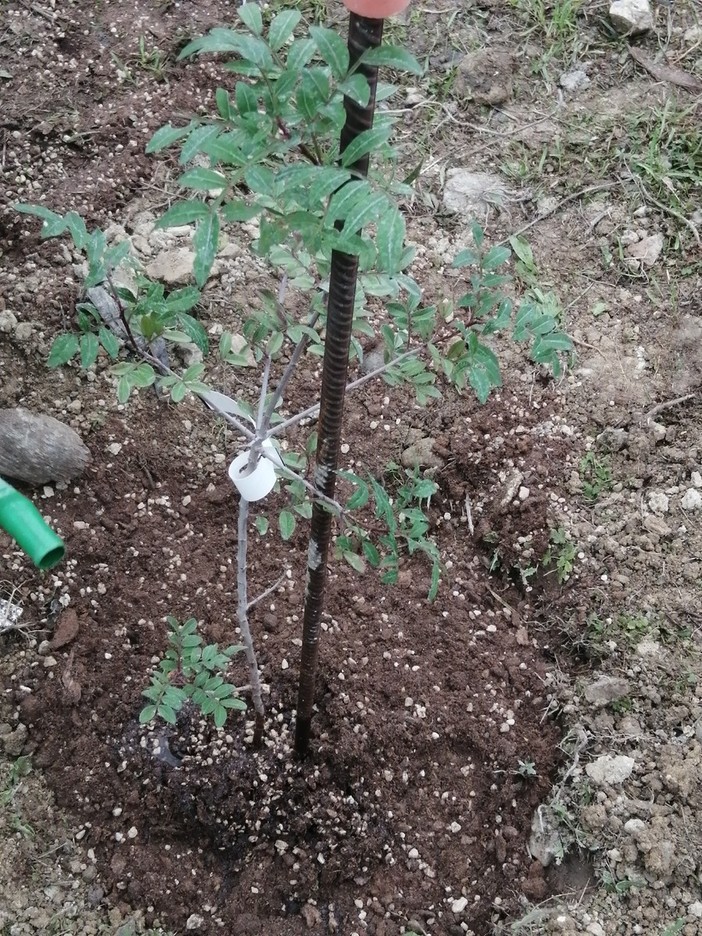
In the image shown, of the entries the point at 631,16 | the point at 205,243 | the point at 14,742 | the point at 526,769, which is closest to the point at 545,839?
the point at 526,769

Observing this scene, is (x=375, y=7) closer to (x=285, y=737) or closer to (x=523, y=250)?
(x=285, y=737)

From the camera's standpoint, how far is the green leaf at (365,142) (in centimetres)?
79

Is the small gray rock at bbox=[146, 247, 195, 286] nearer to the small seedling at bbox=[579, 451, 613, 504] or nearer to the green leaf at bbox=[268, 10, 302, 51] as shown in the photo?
the small seedling at bbox=[579, 451, 613, 504]

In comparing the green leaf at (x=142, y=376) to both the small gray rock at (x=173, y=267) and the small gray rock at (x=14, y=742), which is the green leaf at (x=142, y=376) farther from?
the small gray rock at (x=173, y=267)

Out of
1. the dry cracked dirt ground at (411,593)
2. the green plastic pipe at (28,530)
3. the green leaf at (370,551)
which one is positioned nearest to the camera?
the green plastic pipe at (28,530)

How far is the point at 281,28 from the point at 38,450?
1.36m

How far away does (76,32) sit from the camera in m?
2.68

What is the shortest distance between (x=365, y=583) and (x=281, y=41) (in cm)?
135

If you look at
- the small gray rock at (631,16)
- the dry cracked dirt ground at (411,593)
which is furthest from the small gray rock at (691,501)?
the small gray rock at (631,16)

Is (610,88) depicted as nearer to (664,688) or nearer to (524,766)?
(664,688)

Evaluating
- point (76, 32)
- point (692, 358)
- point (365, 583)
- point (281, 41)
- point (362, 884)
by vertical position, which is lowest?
point (362, 884)

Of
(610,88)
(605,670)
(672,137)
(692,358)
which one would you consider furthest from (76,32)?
(605,670)

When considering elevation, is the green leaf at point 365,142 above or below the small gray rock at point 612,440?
above

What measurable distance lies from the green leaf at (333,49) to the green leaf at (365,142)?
0.06m
